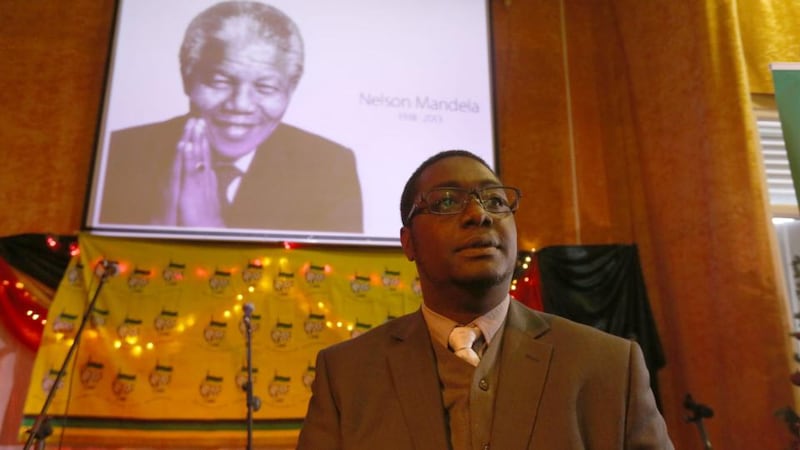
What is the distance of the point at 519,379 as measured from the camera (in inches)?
46.2

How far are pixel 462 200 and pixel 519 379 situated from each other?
16.3 inches

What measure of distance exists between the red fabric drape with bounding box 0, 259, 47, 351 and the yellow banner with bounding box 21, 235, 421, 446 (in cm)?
19

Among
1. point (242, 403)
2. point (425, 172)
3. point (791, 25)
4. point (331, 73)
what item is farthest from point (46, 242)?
point (791, 25)

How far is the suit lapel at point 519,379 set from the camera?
3.58ft

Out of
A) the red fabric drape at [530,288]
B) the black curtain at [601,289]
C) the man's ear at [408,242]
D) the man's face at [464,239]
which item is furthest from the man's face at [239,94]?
the man's face at [464,239]

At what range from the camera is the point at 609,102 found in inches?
191

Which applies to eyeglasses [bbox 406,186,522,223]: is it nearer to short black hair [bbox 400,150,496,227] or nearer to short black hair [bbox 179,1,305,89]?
short black hair [bbox 400,150,496,227]

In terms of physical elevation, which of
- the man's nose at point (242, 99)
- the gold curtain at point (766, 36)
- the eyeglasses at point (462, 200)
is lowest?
the eyeglasses at point (462, 200)

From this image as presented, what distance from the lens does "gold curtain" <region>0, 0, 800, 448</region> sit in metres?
3.38

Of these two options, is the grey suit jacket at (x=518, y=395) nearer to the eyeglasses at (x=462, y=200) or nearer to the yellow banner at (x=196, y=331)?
the eyeglasses at (x=462, y=200)

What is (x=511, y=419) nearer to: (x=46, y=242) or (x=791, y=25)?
(x=46, y=242)

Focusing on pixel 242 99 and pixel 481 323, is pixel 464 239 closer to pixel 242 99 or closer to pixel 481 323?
pixel 481 323

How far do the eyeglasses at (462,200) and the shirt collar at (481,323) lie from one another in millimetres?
219

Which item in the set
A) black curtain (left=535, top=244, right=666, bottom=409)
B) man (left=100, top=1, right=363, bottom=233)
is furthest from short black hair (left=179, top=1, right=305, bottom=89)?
black curtain (left=535, top=244, right=666, bottom=409)
